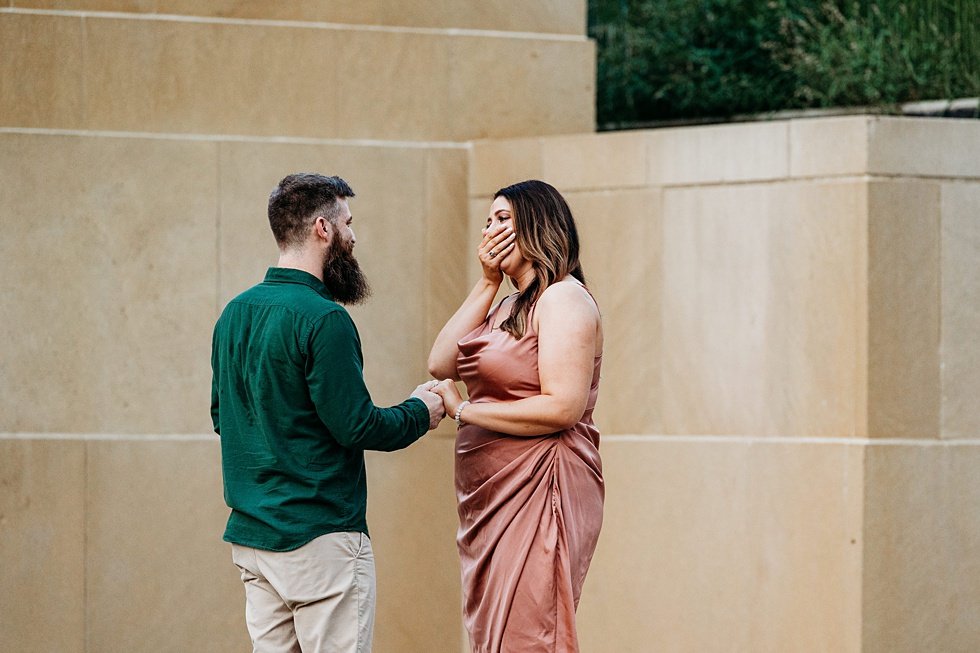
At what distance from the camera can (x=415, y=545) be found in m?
7.18

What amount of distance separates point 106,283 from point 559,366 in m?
3.19

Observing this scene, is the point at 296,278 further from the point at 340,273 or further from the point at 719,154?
the point at 719,154

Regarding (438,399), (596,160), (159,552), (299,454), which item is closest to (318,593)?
(299,454)

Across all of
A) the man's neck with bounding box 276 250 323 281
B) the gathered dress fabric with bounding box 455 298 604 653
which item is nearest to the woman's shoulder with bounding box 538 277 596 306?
the gathered dress fabric with bounding box 455 298 604 653

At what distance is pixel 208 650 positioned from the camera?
22.9 ft

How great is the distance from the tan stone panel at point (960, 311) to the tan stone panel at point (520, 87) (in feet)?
6.70

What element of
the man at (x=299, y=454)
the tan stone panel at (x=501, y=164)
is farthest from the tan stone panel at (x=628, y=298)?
the man at (x=299, y=454)

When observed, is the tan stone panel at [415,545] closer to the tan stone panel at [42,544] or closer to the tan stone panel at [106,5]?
the tan stone panel at [42,544]

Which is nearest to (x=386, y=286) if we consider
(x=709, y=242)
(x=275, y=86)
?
(x=275, y=86)

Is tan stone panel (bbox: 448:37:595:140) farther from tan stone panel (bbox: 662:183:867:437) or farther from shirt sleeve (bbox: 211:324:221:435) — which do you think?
shirt sleeve (bbox: 211:324:221:435)

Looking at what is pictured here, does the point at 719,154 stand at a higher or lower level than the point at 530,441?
higher

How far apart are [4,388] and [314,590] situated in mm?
2965

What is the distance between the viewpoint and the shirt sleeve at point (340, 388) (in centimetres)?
439

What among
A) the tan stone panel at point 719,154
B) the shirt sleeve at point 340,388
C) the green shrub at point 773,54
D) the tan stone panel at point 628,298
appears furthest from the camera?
the green shrub at point 773,54
